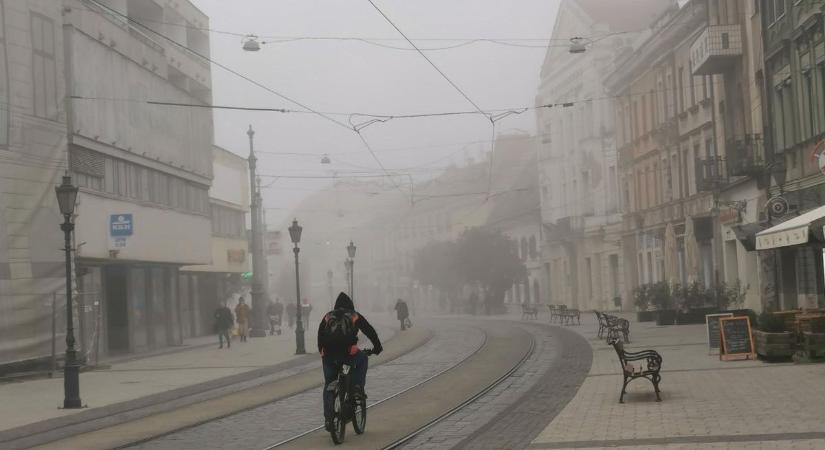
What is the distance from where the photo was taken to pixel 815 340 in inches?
784

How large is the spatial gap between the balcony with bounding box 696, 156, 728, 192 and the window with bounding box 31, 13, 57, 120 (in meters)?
21.0

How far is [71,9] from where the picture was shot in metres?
33.2

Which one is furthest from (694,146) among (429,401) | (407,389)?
(429,401)

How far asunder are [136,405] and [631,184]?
38.7m

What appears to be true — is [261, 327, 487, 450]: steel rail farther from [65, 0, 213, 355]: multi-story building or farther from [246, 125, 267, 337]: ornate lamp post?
[246, 125, 267, 337]: ornate lamp post

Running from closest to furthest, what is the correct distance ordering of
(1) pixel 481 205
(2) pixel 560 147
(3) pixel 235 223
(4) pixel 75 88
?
(4) pixel 75 88, (3) pixel 235 223, (2) pixel 560 147, (1) pixel 481 205

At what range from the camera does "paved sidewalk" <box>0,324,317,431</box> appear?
20.3 m

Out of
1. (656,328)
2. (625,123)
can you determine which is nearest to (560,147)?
(625,123)

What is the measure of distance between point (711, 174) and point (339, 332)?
28751 mm

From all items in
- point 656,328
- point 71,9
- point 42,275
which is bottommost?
point 656,328

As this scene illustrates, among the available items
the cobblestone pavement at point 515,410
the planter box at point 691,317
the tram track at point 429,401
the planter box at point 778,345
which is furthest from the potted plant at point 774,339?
the planter box at point 691,317

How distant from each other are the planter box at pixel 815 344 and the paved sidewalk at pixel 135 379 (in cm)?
1202

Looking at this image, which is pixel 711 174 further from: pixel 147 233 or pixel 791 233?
pixel 791 233

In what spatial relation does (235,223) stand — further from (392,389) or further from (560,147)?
(392,389)
